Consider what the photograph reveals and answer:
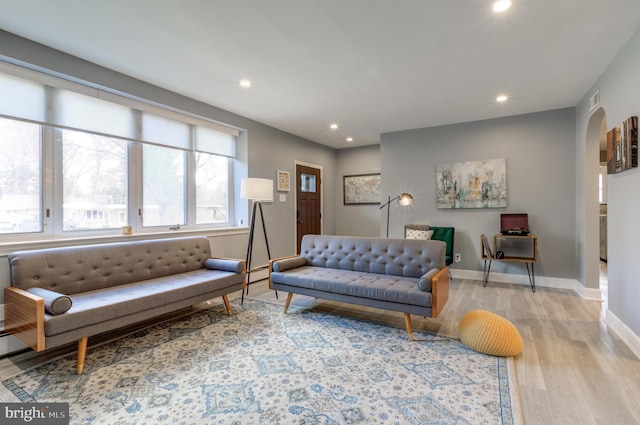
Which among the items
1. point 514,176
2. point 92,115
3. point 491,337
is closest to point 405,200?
point 514,176

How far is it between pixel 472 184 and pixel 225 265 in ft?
13.0

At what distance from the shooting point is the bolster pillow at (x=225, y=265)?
3.44 m

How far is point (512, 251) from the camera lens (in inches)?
183

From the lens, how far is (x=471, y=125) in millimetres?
4941

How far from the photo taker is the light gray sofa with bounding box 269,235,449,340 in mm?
2656

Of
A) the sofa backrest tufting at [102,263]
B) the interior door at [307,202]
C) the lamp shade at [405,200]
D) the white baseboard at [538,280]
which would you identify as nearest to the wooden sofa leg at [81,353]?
the sofa backrest tufting at [102,263]

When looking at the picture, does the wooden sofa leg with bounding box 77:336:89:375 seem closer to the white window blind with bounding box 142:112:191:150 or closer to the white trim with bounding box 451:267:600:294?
the white window blind with bounding box 142:112:191:150

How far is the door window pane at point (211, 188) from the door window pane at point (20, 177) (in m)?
1.77

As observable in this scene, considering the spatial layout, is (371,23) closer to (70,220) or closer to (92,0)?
(92,0)

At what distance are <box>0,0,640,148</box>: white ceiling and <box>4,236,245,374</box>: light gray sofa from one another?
1841mm

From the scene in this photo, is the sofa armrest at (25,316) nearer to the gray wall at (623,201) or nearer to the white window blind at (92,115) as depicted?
the white window blind at (92,115)

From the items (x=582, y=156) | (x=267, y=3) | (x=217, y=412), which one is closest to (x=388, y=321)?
(x=217, y=412)

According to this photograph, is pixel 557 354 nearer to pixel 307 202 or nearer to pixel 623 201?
pixel 623 201

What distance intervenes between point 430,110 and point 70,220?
4610mm
